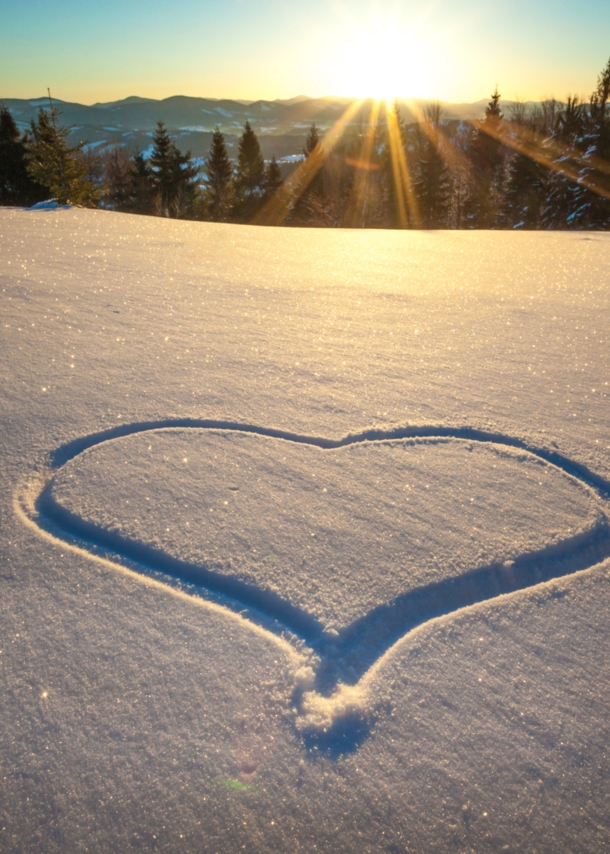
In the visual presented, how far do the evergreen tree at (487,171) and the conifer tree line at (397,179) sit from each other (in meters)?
0.07

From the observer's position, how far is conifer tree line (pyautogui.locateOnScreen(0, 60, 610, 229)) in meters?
22.3

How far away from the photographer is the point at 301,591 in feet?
3.41

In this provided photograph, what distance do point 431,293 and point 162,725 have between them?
2989 mm

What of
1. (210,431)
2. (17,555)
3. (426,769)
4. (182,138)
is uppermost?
(182,138)

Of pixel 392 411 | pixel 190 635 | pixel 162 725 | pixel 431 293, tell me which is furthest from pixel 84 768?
pixel 431 293

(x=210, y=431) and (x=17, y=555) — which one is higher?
(x=210, y=431)

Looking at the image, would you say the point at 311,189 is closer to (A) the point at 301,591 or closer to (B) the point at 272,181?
(B) the point at 272,181

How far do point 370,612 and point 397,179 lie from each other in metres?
35.4

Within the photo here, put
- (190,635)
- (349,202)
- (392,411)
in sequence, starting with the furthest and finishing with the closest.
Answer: (349,202) < (392,411) < (190,635)

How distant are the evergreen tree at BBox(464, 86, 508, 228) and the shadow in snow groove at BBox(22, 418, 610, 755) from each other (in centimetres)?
2891

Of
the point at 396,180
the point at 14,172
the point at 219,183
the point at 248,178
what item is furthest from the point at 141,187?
the point at 396,180

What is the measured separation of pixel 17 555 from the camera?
3.70 feet

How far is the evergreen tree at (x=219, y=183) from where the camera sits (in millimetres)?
28328

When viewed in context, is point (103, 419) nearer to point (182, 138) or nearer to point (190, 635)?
point (190, 635)
